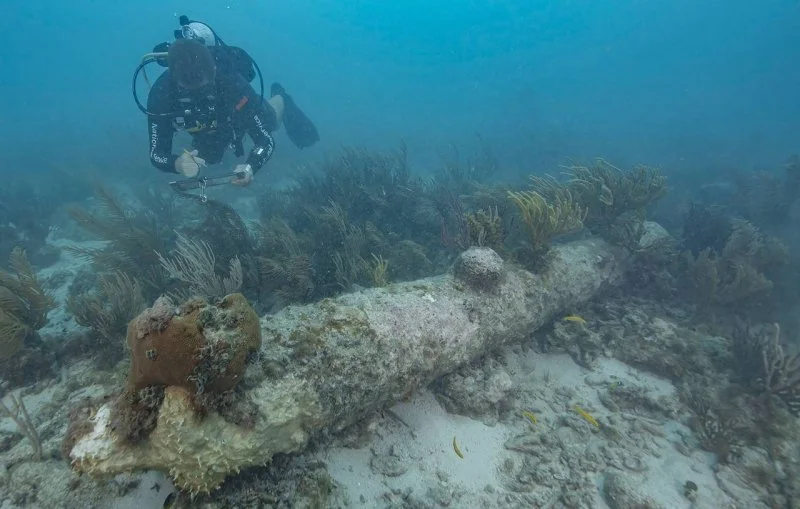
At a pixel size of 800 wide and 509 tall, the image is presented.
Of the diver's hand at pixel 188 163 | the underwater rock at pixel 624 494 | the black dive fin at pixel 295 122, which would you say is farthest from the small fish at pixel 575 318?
the black dive fin at pixel 295 122

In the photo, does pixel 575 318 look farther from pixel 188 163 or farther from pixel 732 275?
pixel 188 163

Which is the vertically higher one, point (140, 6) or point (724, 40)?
point (140, 6)

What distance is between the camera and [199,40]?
711 centimetres

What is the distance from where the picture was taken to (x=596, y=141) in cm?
2547

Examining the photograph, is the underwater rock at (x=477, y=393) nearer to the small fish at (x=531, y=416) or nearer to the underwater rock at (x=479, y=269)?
the small fish at (x=531, y=416)

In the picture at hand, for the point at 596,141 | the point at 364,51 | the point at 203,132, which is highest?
the point at 364,51

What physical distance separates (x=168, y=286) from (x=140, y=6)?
140888mm

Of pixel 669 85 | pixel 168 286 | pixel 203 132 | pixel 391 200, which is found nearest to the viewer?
pixel 168 286

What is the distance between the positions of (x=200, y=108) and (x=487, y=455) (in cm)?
776

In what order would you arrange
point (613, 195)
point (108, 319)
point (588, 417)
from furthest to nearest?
point (613, 195) < point (108, 319) < point (588, 417)

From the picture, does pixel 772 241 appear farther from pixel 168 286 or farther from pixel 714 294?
pixel 168 286

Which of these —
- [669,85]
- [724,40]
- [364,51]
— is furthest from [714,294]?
[364,51]

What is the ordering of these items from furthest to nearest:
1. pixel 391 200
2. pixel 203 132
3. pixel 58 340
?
1. pixel 391 200
2. pixel 203 132
3. pixel 58 340

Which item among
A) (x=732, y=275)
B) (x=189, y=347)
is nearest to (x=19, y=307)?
(x=189, y=347)
